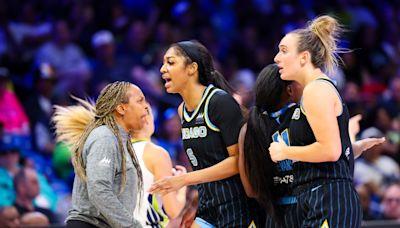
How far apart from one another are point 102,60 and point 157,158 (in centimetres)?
497

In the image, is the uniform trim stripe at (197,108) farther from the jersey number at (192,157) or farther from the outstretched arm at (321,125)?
the outstretched arm at (321,125)

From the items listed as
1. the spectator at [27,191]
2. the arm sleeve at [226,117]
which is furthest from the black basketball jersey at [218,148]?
the spectator at [27,191]

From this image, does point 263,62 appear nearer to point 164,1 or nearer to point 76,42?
point 164,1

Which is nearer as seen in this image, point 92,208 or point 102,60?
point 92,208

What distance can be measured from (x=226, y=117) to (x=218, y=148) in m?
0.22

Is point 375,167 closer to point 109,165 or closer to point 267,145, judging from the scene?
point 267,145

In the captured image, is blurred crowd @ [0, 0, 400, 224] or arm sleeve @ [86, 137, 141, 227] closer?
arm sleeve @ [86, 137, 141, 227]

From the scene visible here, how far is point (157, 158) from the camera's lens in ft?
19.9

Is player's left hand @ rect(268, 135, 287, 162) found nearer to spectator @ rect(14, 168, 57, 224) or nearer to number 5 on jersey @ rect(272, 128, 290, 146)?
number 5 on jersey @ rect(272, 128, 290, 146)

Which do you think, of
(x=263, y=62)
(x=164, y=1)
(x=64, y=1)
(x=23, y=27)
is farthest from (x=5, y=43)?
(x=263, y=62)

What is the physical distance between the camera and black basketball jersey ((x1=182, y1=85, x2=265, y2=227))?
5.44m

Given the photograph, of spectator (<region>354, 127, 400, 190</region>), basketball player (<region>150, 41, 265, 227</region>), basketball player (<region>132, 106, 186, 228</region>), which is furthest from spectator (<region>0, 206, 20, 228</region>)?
spectator (<region>354, 127, 400, 190</region>)

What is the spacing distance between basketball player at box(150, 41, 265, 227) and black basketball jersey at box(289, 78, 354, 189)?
517 mm

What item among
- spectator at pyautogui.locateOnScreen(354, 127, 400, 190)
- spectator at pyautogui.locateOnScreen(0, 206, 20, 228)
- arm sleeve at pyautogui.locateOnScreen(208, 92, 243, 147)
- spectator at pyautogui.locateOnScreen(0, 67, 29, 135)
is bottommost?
spectator at pyautogui.locateOnScreen(354, 127, 400, 190)
